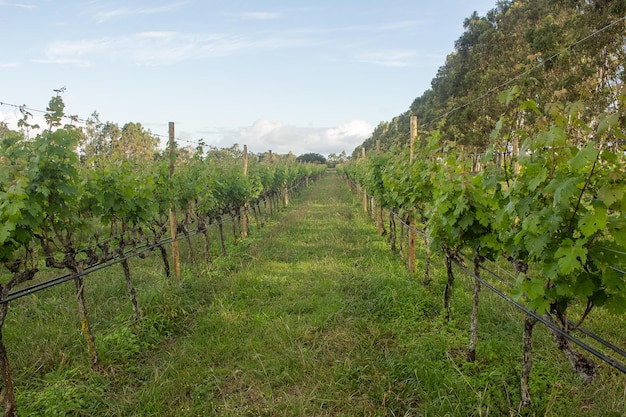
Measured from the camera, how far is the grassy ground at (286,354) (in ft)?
12.3

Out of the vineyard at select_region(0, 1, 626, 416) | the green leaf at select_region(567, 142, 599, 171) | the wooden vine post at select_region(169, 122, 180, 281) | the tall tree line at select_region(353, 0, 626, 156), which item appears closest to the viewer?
the green leaf at select_region(567, 142, 599, 171)

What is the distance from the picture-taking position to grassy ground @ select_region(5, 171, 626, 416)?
376 centimetres

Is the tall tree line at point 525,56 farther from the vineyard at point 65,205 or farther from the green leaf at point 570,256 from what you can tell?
the green leaf at point 570,256

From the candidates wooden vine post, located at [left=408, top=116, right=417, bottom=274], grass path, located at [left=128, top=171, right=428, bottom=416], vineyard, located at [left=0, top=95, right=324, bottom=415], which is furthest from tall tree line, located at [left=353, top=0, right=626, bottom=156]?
vineyard, located at [left=0, top=95, right=324, bottom=415]

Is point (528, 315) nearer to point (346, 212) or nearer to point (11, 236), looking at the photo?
point (11, 236)

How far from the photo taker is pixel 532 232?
261cm

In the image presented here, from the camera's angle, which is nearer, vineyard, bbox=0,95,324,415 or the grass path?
vineyard, bbox=0,95,324,415

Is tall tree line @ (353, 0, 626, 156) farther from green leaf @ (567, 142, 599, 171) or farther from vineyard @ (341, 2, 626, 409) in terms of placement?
green leaf @ (567, 142, 599, 171)

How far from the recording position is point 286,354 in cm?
469

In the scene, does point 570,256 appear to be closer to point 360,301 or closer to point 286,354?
point 286,354

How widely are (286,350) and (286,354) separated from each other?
0.30 ft

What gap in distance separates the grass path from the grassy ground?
2cm

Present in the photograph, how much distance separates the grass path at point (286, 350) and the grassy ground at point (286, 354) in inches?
0.7

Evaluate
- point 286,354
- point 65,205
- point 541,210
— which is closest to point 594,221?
point 541,210
